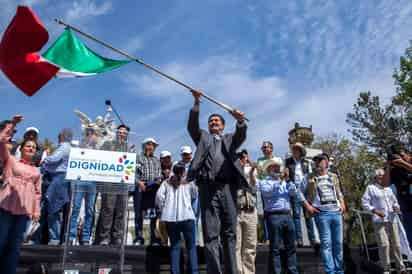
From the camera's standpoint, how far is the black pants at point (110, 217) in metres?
6.30

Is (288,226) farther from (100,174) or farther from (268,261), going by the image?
(100,174)

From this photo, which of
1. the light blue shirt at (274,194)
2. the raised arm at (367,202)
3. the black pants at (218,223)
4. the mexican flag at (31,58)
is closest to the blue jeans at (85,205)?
the mexican flag at (31,58)

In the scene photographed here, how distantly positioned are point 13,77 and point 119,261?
306 centimetres

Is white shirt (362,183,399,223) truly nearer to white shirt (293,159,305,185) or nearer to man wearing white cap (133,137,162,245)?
white shirt (293,159,305,185)

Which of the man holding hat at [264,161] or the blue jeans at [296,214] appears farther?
the blue jeans at [296,214]

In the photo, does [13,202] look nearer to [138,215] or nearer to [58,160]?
[58,160]

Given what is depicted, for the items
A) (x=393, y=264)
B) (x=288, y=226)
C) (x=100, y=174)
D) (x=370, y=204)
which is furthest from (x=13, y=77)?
(x=393, y=264)

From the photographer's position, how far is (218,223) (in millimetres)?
4258

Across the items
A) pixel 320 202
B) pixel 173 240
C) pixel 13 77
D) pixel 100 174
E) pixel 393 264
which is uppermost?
pixel 13 77

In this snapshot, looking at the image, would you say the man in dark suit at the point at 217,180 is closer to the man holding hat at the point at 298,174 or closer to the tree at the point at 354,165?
the man holding hat at the point at 298,174

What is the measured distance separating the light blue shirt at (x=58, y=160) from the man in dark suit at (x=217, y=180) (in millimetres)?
2778

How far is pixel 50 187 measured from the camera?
20.6ft

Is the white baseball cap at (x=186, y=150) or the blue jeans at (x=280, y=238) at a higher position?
the white baseball cap at (x=186, y=150)

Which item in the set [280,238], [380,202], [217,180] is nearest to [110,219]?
[217,180]
